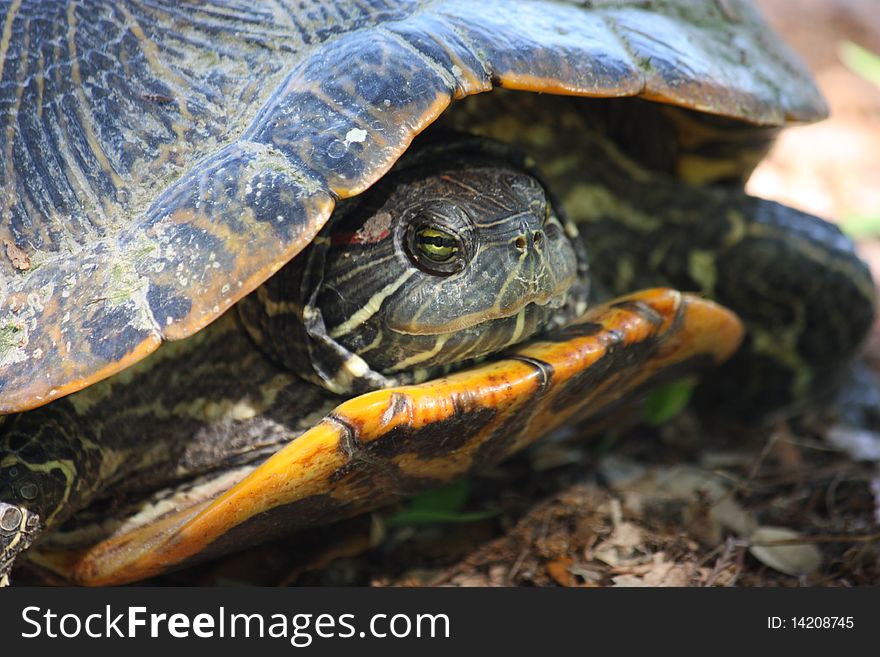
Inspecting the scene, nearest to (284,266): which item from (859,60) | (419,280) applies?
(419,280)

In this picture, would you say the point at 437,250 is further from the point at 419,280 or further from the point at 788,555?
the point at 788,555

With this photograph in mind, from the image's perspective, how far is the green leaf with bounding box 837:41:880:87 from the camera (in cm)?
492

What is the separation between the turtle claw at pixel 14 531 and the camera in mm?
1918

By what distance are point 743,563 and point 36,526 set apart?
1.67m

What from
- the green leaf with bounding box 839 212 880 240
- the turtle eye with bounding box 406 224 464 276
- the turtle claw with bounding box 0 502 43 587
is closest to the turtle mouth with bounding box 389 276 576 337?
the turtle eye with bounding box 406 224 464 276

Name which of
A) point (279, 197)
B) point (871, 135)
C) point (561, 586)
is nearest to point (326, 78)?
point (279, 197)

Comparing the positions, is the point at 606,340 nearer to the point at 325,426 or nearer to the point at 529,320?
the point at 529,320

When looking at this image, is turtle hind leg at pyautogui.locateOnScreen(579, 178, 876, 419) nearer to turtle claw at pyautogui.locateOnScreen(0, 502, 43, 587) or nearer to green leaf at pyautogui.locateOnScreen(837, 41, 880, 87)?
turtle claw at pyautogui.locateOnScreen(0, 502, 43, 587)

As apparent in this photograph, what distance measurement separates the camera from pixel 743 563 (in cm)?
235

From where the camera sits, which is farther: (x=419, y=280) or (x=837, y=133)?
(x=837, y=133)

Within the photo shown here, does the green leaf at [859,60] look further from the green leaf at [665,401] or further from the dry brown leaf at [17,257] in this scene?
the dry brown leaf at [17,257]

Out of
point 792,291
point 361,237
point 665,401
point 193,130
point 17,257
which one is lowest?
point 665,401

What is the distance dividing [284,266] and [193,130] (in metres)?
0.34

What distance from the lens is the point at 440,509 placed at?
258cm
